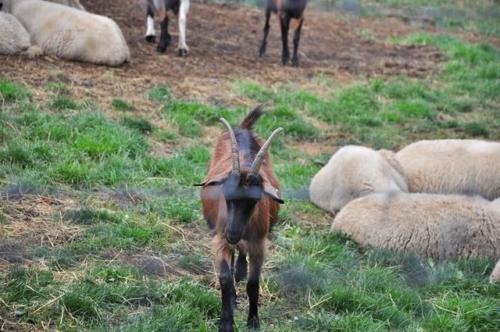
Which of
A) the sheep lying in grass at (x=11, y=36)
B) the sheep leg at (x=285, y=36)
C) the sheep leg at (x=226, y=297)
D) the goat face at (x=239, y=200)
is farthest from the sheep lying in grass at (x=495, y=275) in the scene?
the sheep leg at (x=285, y=36)

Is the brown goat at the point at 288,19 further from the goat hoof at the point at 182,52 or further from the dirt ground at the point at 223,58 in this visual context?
the goat hoof at the point at 182,52

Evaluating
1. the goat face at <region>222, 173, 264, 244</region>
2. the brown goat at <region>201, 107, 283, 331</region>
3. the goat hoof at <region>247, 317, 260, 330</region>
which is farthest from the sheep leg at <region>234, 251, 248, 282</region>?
the goat face at <region>222, 173, 264, 244</region>

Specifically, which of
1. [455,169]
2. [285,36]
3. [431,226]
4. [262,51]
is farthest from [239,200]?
[262,51]

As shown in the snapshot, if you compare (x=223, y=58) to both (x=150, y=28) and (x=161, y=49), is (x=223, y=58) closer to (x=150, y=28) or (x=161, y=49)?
(x=161, y=49)

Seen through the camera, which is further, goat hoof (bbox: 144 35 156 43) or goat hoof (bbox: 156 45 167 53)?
goat hoof (bbox: 144 35 156 43)

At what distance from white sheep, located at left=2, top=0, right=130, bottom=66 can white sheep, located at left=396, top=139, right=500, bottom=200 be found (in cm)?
387

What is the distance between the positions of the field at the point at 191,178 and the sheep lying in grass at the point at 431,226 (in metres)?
0.15

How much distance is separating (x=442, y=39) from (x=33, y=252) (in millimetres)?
11175

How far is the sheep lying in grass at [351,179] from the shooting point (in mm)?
7574

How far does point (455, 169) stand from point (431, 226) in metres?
1.70

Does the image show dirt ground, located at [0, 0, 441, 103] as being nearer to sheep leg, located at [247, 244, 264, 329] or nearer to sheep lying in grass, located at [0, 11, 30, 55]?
sheep lying in grass, located at [0, 11, 30, 55]

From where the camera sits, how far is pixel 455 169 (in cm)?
813

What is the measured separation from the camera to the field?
504 centimetres

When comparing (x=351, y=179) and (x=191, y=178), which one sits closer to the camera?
(x=191, y=178)
